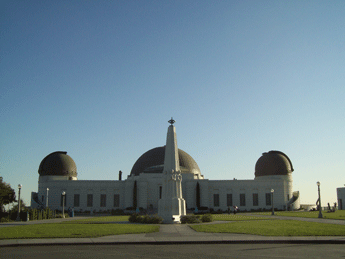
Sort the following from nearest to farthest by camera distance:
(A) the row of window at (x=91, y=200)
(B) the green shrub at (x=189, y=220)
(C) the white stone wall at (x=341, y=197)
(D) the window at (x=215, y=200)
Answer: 1. (B) the green shrub at (x=189, y=220)
2. (A) the row of window at (x=91, y=200)
3. (D) the window at (x=215, y=200)
4. (C) the white stone wall at (x=341, y=197)

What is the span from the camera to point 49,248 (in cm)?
1323

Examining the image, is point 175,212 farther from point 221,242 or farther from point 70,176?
point 70,176

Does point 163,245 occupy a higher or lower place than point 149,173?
lower

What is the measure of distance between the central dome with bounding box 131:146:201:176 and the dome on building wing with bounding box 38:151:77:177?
12.3m

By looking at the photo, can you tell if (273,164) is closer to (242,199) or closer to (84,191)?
(242,199)

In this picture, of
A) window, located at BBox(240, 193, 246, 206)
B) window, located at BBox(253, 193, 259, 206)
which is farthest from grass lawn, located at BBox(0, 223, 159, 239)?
window, located at BBox(253, 193, 259, 206)

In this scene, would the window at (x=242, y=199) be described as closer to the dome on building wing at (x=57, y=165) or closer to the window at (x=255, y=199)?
the window at (x=255, y=199)

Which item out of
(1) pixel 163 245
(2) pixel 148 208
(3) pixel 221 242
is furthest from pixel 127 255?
(2) pixel 148 208

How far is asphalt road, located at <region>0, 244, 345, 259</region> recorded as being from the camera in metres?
11.5

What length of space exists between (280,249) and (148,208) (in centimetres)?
4506

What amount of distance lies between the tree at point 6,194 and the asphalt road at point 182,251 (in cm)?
3183

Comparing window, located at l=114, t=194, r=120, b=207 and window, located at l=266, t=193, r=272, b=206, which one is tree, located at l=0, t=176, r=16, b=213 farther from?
window, located at l=266, t=193, r=272, b=206

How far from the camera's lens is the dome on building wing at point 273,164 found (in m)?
62.9

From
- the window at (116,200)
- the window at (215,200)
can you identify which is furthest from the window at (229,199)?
the window at (116,200)
